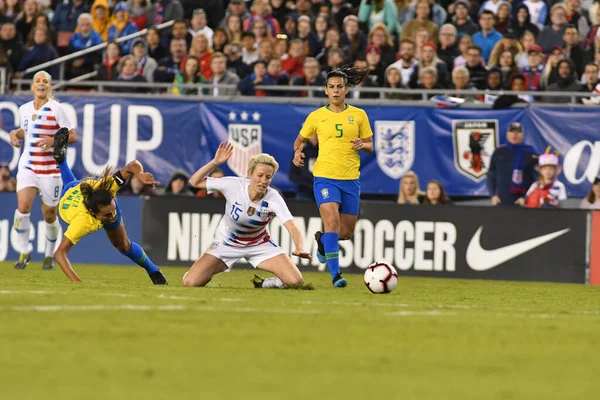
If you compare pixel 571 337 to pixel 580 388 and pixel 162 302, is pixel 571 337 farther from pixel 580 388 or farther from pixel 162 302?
pixel 162 302

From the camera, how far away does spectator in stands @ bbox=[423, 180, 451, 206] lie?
1738 cm

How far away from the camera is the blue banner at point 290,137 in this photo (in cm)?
1775

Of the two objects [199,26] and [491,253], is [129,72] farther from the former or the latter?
[491,253]

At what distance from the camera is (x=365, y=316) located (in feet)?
30.2

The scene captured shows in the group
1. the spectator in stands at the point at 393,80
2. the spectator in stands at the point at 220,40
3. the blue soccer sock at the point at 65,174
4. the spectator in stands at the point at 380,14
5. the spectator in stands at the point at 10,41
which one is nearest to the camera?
the blue soccer sock at the point at 65,174

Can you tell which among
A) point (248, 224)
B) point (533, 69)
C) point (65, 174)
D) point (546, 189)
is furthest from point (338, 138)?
point (533, 69)

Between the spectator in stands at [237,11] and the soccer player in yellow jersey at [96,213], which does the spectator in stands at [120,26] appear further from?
the soccer player in yellow jersey at [96,213]

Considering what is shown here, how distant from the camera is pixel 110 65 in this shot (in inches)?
828

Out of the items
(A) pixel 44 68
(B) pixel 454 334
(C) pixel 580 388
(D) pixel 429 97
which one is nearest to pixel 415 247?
(D) pixel 429 97

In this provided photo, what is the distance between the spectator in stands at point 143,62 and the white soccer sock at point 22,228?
547 cm

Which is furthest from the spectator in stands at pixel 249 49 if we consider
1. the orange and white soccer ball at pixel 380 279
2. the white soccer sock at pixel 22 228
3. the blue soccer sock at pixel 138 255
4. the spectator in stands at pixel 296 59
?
the orange and white soccer ball at pixel 380 279

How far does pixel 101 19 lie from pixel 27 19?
1.37 meters

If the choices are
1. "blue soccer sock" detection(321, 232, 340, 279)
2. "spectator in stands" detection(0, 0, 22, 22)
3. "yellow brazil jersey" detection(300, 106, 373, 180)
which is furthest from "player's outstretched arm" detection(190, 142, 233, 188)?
"spectator in stands" detection(0, 0, 22, 22)

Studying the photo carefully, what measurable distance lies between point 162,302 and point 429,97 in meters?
9.99
